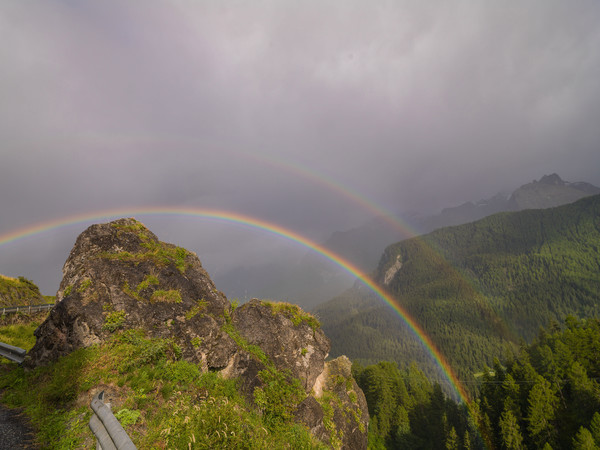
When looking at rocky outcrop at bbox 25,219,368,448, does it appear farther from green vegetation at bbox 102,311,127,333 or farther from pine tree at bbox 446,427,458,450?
pine tree at bbox 446,427,458,450

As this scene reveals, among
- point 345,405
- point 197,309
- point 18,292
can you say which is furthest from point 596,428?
point 18,292

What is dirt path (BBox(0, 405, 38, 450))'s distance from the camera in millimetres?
7889

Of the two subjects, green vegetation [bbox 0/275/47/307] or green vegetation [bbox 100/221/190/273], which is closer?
green vegetation [bbox 100/221/190/273]

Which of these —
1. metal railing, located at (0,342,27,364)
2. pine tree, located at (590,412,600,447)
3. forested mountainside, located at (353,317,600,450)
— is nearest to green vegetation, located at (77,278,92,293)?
metal railing, located at (0,342,27,364)

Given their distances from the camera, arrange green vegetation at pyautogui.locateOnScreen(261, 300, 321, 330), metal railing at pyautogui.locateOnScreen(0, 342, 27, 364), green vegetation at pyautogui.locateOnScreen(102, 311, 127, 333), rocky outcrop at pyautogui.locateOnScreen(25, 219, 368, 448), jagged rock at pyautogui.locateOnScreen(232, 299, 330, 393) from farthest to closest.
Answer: green vegetation at pyautogui.locateOnScreen(261, 300, 321, 330) < jagged rock at pyautogui.locateOnScreen(232, 299, 330, 393) < rocky outcrop at pyautogui.locateOnScreen(25, 219, 368, 448) < green vegetation at pyautogui.locateOnScreen(102, 311, 127, 333) < metal railing at pyautogui.locateOnScreen(0, 342, 27, 364)

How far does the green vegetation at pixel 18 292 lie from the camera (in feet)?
100

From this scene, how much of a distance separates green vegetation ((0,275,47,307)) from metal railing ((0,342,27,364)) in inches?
889

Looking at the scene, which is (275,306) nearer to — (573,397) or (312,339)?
(312,339)

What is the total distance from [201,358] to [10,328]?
1722cm

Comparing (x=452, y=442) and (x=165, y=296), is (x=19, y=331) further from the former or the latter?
(x=452, y=442)

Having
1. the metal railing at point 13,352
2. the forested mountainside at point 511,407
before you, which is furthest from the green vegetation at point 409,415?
the metal railing at point 13,352

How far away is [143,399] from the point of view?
34.1 ft

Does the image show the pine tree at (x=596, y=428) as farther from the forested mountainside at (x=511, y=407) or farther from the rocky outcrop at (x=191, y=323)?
the rocky outcrop at (x=191, y=323)

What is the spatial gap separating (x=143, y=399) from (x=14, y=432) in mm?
3488
